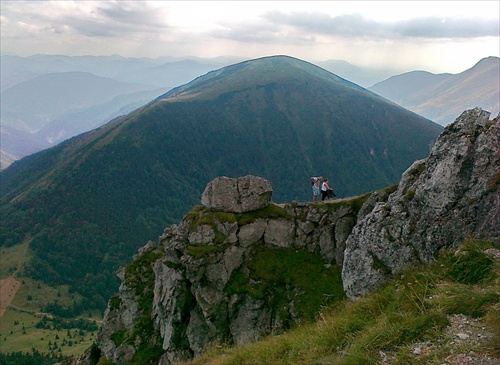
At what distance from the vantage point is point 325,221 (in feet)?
108

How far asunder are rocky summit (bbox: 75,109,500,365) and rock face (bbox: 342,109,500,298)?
0.08 metres

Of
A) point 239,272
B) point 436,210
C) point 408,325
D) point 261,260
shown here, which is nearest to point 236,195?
point 261,260

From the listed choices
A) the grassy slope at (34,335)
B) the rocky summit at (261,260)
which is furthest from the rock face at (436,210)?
the grassy slope at (34,335)

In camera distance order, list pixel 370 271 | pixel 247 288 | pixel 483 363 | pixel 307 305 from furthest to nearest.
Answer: pixel 247 288 < pixel 307 305 < pixel 370 271 < pixel 483 363

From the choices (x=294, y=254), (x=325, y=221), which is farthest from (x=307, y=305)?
(x=325, y=221)

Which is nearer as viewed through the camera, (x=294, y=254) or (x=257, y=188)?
(x=294, y=254)

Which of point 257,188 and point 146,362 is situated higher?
point 257,188

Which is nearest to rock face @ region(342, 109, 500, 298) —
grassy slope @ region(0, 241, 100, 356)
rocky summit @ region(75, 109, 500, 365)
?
rocky summit @ region(75, 109, 500, 365)

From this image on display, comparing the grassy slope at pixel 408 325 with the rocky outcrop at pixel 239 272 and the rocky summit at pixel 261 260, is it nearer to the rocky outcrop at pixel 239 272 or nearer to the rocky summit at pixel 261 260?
the rocky summit at pixel 261 260

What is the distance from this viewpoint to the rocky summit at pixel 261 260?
21469 mm

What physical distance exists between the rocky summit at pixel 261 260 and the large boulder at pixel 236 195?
10 centimetres

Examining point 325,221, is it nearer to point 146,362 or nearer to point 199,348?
point 199,348

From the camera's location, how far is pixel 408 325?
362 inches

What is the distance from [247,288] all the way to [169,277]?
313 inches
